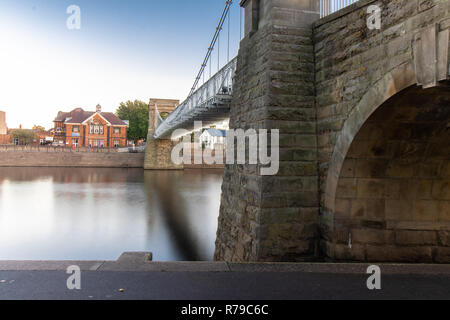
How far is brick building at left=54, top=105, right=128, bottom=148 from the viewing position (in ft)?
167

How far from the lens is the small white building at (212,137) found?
5377cm

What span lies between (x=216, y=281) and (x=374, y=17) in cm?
314

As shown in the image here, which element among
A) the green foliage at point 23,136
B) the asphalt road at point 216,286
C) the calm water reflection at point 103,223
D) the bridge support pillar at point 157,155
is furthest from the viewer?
the green foliage at point 23,136

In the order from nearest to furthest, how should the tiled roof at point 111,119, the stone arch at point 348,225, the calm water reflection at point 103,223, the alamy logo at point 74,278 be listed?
1. the alamy logo at point 74,278
2. the stone arch at point 348,225
3. the calm water reflection at point 103,223
4. the tiled roof at point 111,119

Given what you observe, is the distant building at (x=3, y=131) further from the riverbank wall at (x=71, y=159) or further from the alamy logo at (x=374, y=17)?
the alamy logo at (x=374, y=17)

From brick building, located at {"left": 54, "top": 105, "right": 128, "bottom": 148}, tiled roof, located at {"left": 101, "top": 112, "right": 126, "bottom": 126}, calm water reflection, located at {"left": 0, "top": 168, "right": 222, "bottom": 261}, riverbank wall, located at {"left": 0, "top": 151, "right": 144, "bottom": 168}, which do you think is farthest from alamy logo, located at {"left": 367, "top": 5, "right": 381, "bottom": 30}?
tiled roof, located at {"left": 101, "top": 112, "right": 126, "bottom": 126}

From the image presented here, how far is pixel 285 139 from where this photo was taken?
464 cm

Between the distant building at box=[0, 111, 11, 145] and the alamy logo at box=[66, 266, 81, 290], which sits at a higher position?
the distant building at box=[0, 111, 11, 145]

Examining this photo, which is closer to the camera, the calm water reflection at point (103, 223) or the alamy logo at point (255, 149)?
the alamy logo at point (255, 149)

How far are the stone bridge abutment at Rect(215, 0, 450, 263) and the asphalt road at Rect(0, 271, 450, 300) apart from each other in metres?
1.14

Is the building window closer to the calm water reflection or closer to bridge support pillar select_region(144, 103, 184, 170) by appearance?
bridge support pillar select_region(144, 103, 184, 170)

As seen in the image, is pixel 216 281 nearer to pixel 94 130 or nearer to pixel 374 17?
pixel 374 17

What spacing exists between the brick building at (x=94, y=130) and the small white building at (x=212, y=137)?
1300cm

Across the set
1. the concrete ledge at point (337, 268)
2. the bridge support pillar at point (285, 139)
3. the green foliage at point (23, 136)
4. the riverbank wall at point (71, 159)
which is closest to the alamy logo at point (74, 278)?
the concrete ledge at point (337, 268)
